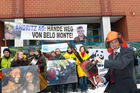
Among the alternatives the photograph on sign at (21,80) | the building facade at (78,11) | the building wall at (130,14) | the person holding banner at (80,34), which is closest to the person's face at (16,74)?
the photograph on sign at (21,80)

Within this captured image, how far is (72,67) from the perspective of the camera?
5.57 metres

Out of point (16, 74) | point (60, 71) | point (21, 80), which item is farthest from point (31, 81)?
point (60, 71)

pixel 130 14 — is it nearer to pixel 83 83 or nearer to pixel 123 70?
pixel 83 83

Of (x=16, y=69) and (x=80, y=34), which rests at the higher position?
(x=80, y=34)

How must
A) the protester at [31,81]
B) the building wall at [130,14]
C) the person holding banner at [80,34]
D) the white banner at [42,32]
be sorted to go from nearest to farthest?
the protester at [31,81], the white banner at [42,32], the person holding banner at [80,34], the building wall at [130,14]

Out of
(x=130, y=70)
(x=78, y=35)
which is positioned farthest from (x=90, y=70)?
(x=78, y=35)

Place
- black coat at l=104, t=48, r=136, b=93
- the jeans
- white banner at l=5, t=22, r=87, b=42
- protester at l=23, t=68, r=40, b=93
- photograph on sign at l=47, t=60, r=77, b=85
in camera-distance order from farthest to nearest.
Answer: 1. white banner at l=5, t=22, r=87, b=42
2. the jeans
3. photograph on sign at l=47, t=60, r=77, b=85
4. protester at l=23, t=68, r=40, b=93
5. black coat at l=104, t=48, r=136, b=93

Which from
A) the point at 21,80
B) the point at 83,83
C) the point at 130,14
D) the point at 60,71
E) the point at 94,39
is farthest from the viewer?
the point at 94,39

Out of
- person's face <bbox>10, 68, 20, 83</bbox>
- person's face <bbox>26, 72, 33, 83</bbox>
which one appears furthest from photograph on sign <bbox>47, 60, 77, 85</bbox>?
person's face <bbox>10, 68, 20, 83</bbox>

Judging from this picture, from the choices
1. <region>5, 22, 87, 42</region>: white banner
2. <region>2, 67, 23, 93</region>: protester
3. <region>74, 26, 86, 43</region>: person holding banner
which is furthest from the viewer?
<region>74, 26, 86, 43</region>: person holding banner

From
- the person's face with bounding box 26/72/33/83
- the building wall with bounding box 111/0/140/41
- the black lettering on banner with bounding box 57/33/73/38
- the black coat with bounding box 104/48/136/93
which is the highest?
the building wall with bounding box 111/0/140/41

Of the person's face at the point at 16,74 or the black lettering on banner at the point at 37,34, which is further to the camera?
the black lettering on banner at the point at 37,34

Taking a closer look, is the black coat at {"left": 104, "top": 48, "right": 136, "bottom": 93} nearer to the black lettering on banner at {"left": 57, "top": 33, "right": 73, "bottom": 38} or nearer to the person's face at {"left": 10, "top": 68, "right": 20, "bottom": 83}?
the person's face at {"left": 10, "top": 68, "right": 20, "bottom": 83}

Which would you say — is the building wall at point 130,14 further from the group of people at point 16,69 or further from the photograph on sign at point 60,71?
the group of people at point 16,69
